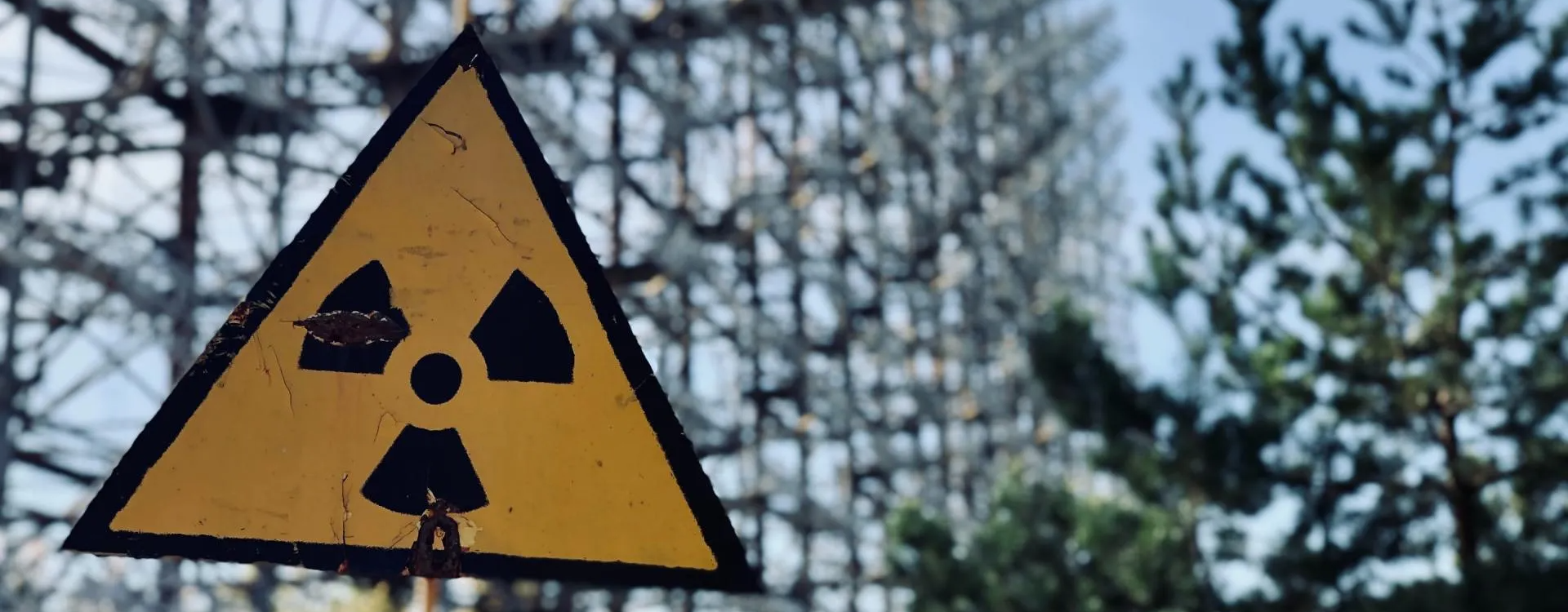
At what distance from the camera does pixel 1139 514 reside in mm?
9211

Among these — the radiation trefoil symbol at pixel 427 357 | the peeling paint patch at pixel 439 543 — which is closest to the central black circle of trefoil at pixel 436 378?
the radiation trefoil symbol at pixel 427 357

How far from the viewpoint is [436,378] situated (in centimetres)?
185

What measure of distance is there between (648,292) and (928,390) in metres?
5.16

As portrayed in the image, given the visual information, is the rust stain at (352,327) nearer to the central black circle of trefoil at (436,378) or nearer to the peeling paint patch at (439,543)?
the central black circle of trefoil at (436,378)

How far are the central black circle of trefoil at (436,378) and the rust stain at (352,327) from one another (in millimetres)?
44

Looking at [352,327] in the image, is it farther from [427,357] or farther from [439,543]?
[439,543]

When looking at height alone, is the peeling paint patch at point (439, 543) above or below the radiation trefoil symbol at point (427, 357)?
below

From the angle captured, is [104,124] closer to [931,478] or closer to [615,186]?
[615,186]

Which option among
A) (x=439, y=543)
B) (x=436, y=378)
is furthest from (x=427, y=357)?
(x=439, y=543)

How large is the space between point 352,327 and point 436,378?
113mm

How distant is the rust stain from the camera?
1820mm

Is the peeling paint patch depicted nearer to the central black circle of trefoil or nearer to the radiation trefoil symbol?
the radiation trefoil symbol

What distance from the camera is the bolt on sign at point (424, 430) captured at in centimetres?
179

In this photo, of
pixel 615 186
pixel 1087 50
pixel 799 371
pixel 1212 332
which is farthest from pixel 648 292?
pixel 1087 50
